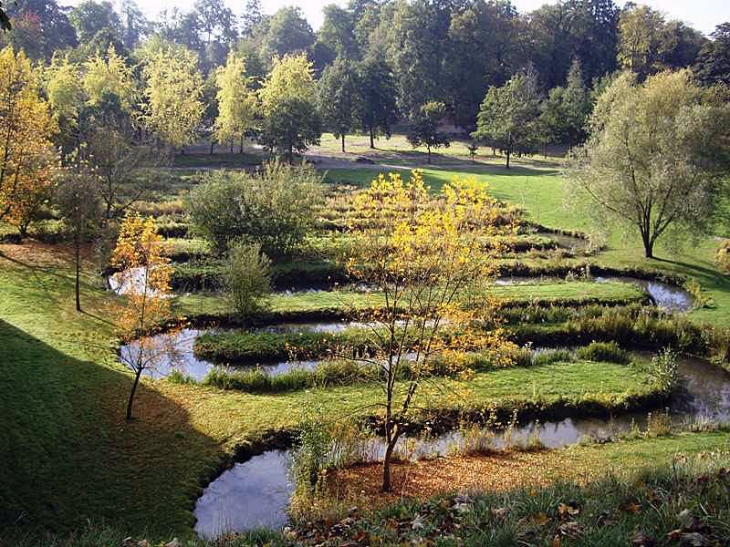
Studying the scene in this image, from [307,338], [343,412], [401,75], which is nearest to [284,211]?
[307,338]

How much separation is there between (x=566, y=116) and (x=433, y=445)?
6151 cm

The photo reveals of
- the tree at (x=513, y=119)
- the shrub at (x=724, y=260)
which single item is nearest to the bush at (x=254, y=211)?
the shrub at (x=724, y=260)

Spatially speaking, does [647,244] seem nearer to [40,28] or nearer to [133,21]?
[40,28]

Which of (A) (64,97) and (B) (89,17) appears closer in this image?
(A) (64,97)

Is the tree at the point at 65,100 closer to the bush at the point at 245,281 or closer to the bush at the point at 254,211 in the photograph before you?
the bush at the point at 254,211

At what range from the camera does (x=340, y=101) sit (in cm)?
6769

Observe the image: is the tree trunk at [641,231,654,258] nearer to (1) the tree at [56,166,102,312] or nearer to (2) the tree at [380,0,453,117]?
(1) the tree at [56,166,102,312]

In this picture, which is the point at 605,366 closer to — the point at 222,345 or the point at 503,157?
the point at 222,345

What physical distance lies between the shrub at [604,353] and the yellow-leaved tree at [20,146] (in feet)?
82.7

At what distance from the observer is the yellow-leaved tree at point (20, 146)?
1062 inches

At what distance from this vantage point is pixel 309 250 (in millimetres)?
32688

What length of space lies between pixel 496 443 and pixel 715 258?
2230cm

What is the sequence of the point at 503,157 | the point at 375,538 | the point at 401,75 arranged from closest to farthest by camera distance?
1. the point at 375,538
2. the point at 503,157
3. the point at 401,75

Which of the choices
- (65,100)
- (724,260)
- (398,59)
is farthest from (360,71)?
(724,260)
